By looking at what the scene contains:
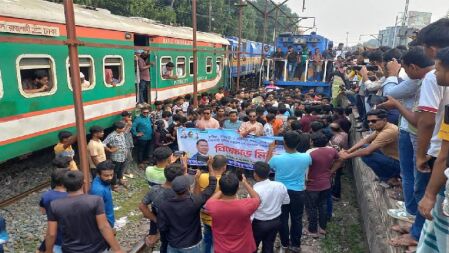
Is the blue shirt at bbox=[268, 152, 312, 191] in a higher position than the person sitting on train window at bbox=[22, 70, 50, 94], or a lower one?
lower

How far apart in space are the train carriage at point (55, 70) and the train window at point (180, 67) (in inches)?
44.8

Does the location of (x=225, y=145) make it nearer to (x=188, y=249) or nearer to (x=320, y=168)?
(x=320, y=168)

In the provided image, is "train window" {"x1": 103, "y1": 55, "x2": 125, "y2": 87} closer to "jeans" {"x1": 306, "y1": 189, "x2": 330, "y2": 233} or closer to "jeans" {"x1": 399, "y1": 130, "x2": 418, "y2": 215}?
"jeans" {"x1": 306, "y1": 189, "x2": 330, "y2": 233}

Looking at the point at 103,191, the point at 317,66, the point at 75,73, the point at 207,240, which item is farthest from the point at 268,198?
the point at 317,66

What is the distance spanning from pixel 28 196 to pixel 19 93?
1.91m

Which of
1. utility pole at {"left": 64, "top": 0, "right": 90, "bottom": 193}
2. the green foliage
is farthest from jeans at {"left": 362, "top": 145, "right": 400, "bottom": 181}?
the green foliage

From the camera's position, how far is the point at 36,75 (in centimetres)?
652

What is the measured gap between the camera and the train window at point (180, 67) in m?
11.6

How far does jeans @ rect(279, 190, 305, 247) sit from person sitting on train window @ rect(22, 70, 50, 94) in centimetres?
489

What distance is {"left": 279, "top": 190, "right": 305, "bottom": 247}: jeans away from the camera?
4.73m

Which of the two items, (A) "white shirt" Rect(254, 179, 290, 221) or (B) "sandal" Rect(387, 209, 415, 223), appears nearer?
(B) "sandal" Rect(387, 209, 415, 223)

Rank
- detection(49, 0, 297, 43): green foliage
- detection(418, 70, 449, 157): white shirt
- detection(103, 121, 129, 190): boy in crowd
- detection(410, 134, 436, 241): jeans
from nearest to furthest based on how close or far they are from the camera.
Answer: detection(418, 70, 449, 157): white shirt < detection(410, 134, 436, 241): jeans < detection(103, 121, 129, 190): boy in crowd < detection(49, 0, 297, 43): green foliage

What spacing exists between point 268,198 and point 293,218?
101cm

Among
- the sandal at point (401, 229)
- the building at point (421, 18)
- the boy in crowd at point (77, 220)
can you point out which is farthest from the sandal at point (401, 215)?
the building at point (421, 18)
